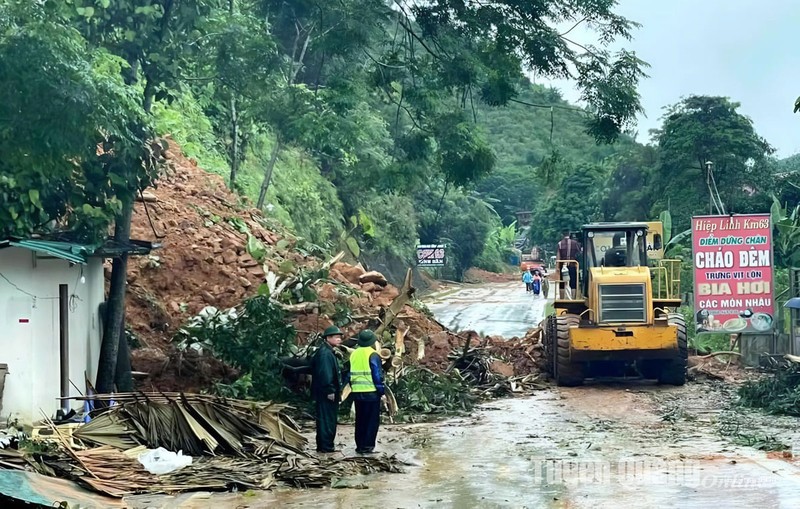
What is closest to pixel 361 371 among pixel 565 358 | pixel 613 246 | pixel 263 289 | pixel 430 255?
pixel 263 289

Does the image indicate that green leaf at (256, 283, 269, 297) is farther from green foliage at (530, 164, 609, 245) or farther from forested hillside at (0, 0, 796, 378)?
green foliage at (530, 164, 609, 245)

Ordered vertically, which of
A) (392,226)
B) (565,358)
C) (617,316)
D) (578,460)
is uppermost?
(392,226)

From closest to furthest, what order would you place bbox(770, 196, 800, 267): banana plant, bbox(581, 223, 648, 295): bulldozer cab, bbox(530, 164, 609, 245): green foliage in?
bbox(581, 223, 648, 295): bulldozer cab
bbox(770, 196, 800, 267): banana plant
bbox(530, 164, 609, 245): green foliage

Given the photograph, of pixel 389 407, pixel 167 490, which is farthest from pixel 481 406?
pixel 167 490

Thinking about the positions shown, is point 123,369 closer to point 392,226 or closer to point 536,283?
point 536,283

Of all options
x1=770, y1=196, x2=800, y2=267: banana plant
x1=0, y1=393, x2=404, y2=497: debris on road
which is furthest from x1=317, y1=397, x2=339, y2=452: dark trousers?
x1=770, y1=196, x2=800, y2=267: banana plant

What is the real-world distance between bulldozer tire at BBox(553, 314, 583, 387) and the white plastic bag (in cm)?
1064

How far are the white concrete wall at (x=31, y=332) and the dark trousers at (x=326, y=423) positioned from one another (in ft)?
11.9

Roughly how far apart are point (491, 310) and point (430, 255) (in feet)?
55.6

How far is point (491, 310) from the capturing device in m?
47.5

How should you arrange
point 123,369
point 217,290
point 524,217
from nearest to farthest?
point 123,369 < point 217,290 < point 524,217

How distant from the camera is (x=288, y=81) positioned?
20953 millimetres

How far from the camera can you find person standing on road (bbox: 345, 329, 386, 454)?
536 inches

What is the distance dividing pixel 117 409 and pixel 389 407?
5557mm
